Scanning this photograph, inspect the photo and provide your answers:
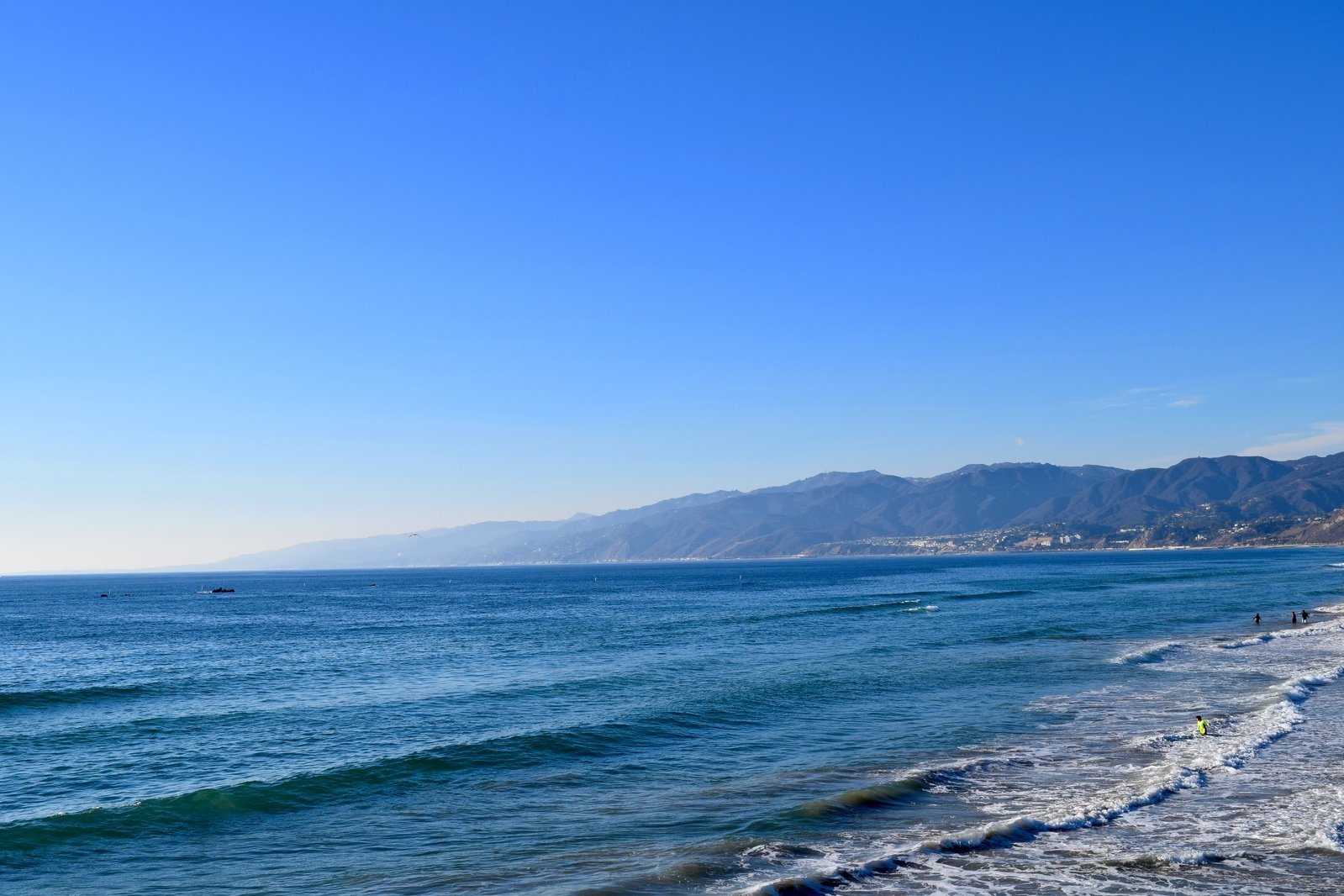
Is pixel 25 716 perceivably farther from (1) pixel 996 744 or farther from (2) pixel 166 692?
(1) pixel 996 744

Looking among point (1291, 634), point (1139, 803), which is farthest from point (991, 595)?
point (1139, 803)

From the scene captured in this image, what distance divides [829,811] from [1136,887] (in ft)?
25.7

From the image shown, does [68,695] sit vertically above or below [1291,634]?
above

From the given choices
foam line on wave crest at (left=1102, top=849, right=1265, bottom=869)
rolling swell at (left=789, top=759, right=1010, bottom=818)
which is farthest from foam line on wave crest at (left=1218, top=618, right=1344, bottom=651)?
foam line on wave crest at (left=1102, top=849, right=1265, bottom=869)

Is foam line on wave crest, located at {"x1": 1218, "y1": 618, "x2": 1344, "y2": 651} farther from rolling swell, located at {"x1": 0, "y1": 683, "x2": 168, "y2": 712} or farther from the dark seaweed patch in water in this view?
rolling swell, located at {"x1": 0, "y1": 683, "x2": 168, "y2": 712}

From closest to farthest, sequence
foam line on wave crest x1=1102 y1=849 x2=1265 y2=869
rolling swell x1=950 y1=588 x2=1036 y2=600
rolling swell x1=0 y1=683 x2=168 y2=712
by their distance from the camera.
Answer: foam line on wave crest x1=1102 y1=849 x2=1265 y2=869 < rolling swell x1=0 y1=683 x2=168 y2=712 < rolling swell x1=950 y1=588 x2=1036 y2=600

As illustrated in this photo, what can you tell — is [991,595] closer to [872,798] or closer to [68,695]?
[872,798]

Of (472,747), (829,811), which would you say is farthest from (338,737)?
(829,811)

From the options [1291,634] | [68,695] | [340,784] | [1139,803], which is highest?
[68,695]

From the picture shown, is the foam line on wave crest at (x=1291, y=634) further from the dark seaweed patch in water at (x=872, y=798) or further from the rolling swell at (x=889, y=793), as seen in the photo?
the dark seaweed patch in water at (x=872, y=798)

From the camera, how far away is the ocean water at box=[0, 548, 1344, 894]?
1994 centimetres

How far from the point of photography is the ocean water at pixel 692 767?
19.9 meters

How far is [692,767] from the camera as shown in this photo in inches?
1156

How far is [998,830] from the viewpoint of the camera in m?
21.7
